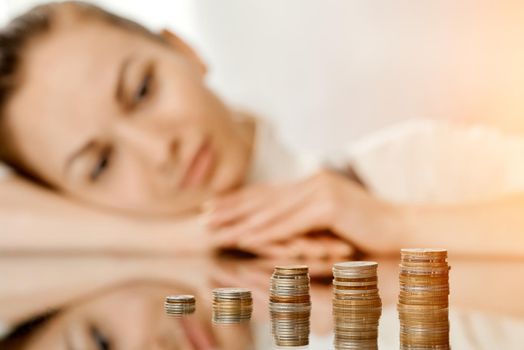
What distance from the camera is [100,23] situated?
1.92 meters

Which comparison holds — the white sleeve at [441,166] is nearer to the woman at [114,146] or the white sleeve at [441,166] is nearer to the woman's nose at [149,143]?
the woman at [114,146]

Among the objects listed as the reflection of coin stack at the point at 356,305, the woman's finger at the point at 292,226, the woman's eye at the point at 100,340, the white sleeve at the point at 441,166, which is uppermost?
the white sleeve at the point at 441,166

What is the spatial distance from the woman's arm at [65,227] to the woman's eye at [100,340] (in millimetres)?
1123

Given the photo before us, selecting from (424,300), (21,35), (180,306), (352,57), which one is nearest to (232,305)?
Result: (180,306)

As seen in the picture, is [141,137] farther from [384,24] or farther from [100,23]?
[384,24]

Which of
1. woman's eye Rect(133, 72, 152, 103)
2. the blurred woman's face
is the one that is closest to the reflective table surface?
the blurred woman's face

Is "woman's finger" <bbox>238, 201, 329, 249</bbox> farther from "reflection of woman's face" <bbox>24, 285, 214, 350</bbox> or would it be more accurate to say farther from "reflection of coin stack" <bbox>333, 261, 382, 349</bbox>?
"reflection of coin stack" <bbox>333, 261, 382, 349</bbox>

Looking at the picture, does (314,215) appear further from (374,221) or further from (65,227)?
(65,227)

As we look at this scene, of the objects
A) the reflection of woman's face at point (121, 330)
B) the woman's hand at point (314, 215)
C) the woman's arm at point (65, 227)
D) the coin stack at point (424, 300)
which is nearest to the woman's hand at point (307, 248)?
the woman's hand at point (314, 215)

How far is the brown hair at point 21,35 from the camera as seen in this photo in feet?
6.07

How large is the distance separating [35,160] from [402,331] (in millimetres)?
1478

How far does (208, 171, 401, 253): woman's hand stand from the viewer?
1.40m

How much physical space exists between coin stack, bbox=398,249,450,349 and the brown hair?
4.85 feet

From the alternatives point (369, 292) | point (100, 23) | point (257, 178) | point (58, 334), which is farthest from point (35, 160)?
point (369, 292)
